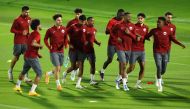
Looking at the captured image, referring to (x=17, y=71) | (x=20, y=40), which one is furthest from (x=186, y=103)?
(x=17, y=71)

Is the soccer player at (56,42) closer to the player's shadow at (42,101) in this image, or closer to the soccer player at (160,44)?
the player's shadow at (42,101)

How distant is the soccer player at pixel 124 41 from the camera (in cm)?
2092

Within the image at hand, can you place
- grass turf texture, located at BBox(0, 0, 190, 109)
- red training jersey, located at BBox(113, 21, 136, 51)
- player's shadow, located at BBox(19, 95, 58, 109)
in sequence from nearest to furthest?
1. player's shadow, located at BBox(19, 95, 58, 109)
2. grass turf texture, located at BBox(0, 0, 190, 109)
3. red training jersey, located at BBox(113, 21, 136, 51)

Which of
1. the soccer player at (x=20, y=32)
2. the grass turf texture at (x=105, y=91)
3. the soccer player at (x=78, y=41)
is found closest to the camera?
the grass turf texture at (x=105, y=91)

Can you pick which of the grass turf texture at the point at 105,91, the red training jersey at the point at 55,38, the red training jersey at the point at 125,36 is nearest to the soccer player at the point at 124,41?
the red training jersey at the point at 125,36

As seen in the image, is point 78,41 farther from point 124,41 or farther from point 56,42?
point 124,41

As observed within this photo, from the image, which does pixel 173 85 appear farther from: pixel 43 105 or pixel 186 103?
pixel 43 105

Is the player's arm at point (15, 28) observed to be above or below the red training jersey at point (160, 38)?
above

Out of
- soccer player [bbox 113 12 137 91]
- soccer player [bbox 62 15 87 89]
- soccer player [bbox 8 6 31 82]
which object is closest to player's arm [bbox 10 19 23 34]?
soccer player [bbox 8 6 31 82]

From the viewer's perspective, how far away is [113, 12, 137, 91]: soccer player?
20922mm

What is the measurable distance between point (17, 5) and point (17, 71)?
113ft

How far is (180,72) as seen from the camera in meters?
25.8

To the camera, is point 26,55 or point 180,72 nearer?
point 26,55

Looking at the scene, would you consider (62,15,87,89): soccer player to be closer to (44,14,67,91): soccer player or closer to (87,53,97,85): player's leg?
(87,53,97,85): player's leg
